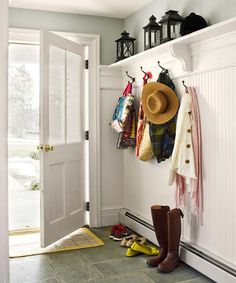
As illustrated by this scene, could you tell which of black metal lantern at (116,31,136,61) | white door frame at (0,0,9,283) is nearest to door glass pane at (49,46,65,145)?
black metal lantern at (116,31,136,61)

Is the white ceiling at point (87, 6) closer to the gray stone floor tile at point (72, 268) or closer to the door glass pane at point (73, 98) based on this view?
the door glass pane at point (73, 98)

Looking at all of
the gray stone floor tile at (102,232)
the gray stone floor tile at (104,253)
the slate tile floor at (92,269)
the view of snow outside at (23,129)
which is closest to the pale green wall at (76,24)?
the view of snow outside at (23,129)

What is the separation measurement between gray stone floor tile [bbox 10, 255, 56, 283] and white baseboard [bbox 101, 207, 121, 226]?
3.45ft

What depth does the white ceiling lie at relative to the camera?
3.53 meters

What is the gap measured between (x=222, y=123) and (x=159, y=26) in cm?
122

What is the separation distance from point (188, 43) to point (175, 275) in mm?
1726

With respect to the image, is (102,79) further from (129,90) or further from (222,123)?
(222,123)

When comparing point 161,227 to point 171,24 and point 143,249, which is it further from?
point 171,24

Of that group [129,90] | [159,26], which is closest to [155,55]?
[159,26]

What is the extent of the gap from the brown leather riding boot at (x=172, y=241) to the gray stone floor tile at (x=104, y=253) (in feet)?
1.54

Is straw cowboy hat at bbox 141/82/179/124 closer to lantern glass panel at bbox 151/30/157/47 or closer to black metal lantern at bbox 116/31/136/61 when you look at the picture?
lantern glass panel at bbox 151/30/157/47

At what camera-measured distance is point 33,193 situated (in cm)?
505

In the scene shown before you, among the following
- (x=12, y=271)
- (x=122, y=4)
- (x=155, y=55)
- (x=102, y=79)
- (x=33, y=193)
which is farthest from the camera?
(x=33, y=193)

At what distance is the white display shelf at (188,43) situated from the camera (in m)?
2.34
